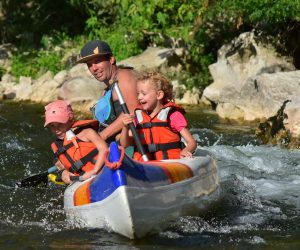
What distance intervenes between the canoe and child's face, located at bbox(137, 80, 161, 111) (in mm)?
484

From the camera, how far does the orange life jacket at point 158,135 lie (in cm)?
511

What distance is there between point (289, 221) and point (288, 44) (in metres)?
7.89

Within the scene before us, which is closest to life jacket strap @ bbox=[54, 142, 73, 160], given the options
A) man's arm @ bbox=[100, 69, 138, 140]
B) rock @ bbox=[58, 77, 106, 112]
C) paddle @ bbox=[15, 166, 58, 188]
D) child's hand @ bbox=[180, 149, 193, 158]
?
man's arm @ bbox=[100, 69, 138, 140]

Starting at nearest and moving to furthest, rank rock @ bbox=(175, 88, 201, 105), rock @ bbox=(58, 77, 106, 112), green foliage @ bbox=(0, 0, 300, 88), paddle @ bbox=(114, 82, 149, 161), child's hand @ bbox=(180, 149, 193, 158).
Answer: paddle @ bbox=(114, 82, 149, 161), child's hand @ bbox=(180, 149, 193, 158), green foliage @ bbox=(0, 0, 300, 88), rock @ bbox=(58, 77, 106, 112), rock @ bbox=(175, 88, 201, 105)

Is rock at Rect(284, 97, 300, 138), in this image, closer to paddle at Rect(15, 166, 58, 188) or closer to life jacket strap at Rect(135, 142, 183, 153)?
paddle at Rect(15, 166, 58, 188)

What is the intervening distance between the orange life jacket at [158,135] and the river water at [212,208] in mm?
537

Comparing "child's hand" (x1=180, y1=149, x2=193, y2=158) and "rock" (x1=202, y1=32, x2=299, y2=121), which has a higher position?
"child's hand" (x1=180, y1=149, x2=193, y2=158)

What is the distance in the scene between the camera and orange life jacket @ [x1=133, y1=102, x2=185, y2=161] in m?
5.11

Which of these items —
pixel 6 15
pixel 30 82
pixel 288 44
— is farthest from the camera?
pixel 6 15

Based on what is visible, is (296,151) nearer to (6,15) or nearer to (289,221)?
(289,221)

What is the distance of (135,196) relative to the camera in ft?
13.8

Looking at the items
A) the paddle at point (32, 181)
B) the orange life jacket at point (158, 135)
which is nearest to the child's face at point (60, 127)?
the orange life jacket at point (158, 135)

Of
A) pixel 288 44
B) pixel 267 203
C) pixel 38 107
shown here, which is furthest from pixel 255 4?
pixel 267 203

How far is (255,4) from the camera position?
34.6 feet
